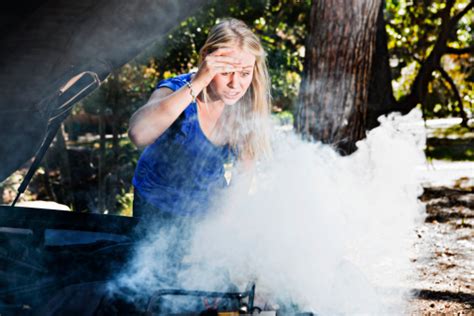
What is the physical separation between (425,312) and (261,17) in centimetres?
642

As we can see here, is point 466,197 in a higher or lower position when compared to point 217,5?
lower

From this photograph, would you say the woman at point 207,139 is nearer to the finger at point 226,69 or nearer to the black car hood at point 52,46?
the finger at point 226,69

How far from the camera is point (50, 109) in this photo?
2.38 metres

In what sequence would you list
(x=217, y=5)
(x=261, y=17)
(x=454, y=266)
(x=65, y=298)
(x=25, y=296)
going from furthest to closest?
(x=261, y=17) → (x=217, y=5) → (x=454, y=266) → (x=25, y=296) → (x=65, y=298)

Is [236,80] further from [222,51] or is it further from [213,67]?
[213,67]

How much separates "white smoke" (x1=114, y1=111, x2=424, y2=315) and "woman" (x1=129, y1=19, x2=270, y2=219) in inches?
7.7

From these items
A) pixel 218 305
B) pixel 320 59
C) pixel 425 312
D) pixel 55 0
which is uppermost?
pixel 320 59

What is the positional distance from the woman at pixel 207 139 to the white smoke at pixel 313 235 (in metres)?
0.20

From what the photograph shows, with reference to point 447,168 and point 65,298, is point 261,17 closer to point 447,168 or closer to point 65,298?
point 447,168

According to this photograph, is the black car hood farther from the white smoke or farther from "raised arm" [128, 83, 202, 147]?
the white smoke

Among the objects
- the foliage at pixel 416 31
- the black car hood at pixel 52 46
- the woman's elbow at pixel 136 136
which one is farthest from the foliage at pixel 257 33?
the black car hood at pixel 52 46

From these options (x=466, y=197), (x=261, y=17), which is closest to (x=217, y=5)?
(x=261, y=17)

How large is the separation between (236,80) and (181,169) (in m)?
0.66

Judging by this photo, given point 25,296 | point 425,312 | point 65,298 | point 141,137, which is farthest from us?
point 425,312
